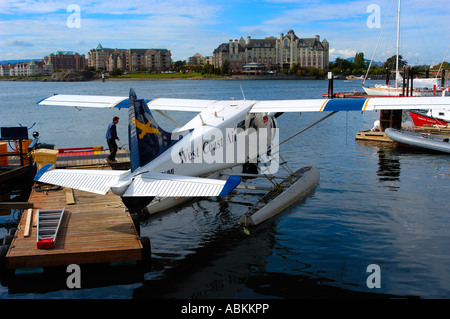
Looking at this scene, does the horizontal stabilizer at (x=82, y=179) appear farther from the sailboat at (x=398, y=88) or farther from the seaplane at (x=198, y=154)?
the sailboat at (x=398, y=88)

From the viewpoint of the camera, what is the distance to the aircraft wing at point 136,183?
7961 millimetres

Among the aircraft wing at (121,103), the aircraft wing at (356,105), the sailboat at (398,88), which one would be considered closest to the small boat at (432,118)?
the aircraft wing at (356,105)

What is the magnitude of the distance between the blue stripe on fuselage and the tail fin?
542cm

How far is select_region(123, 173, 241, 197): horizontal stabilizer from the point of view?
7.64 meters

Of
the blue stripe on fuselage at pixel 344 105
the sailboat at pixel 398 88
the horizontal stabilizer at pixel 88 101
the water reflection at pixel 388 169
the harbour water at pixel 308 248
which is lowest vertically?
the harbour water at pixel 308 248

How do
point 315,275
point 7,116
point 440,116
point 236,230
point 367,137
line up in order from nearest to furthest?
point 315,275
point 236,230
point 367,137
point 440,116
point 7,116

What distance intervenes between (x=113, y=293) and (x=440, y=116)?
92.0ft

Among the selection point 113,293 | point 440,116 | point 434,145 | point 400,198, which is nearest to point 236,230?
point 113,293

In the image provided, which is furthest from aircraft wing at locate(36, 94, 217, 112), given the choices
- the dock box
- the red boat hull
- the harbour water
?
the red boat hull

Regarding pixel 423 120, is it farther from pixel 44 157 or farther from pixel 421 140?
pixel 44 157

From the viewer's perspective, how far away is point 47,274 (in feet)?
25.4
